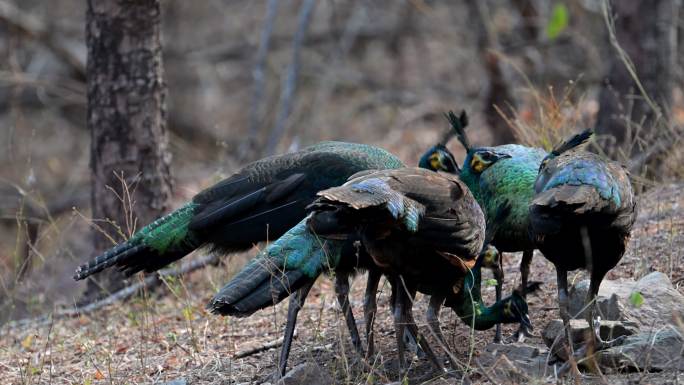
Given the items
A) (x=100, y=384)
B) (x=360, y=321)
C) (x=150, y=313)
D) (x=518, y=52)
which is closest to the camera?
(x=100, y=384)

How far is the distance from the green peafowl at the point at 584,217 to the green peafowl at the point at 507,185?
594 mm

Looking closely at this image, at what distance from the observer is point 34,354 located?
20.7 feet

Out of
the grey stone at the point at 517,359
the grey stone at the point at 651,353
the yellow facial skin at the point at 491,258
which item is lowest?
the grey stone at the point at 517,359

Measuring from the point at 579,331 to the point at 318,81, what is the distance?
8.65 meters

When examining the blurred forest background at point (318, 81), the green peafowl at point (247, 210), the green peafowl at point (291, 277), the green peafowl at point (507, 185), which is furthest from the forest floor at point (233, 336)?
the blurred forest background at point (318, 81)

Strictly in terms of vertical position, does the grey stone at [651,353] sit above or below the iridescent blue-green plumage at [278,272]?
below

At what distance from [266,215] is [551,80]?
6.80 metres

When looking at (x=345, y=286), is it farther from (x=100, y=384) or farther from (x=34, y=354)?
(x=34, y=354)

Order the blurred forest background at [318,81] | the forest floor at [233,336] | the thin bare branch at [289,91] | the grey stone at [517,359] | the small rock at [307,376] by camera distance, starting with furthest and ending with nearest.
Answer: the thin bare branch at [289,91] → the blurred forest background at [318,81] → the forest floor at [233,336] → the small rock at [307,376] → the grey stone at [517,359]

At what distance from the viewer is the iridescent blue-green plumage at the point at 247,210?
18.7ft

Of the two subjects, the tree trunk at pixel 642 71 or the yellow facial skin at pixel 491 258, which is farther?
the tree trunk at pixel 642 71

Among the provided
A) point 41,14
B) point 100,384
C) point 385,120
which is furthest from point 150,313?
point 41,14

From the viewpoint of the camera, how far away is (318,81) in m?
13.0

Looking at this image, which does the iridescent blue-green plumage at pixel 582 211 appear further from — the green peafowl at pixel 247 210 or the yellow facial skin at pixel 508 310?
the green peafowl at pixel 247 210
